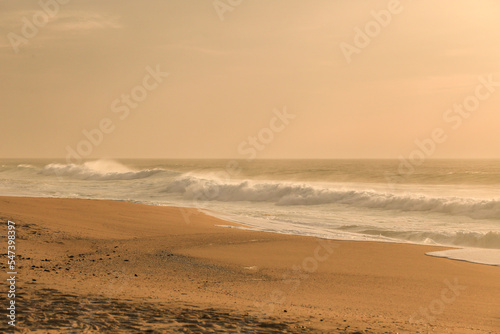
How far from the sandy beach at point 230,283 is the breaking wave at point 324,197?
1267cm

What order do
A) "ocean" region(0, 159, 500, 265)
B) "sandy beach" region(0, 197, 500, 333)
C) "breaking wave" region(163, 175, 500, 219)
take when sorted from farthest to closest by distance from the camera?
1. "breaking wave" region(163, 175, 500, 219)
2. "ocean" region(0, 159, 500, 265)
3. "sandy beach" region(0, 197, 500, 333)

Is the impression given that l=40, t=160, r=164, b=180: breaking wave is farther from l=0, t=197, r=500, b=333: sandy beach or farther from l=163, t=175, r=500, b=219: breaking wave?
l=0, t=197, r=500, b=333: sandy beach

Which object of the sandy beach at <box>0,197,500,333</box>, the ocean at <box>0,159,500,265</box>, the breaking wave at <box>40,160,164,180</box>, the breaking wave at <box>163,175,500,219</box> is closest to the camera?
the sandy beach at <box>0,197,500,333</box>

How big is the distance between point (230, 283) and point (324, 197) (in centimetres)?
2311

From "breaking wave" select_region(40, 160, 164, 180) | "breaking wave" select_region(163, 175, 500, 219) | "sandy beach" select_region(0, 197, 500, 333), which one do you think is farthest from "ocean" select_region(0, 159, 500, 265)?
"breaking wave" select_region(40, 160, 164, 180)

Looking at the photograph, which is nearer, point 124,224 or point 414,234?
point 124,224

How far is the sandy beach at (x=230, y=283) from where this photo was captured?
5516 millimetres

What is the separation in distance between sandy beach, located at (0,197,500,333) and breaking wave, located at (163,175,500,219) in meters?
12.7

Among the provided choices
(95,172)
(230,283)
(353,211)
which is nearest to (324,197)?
(353,211)

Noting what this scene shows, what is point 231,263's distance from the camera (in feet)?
33.4

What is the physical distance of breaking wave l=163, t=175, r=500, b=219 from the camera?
24.1m

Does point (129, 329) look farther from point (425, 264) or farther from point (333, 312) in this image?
point (425, 264)

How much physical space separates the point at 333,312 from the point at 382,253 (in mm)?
6237

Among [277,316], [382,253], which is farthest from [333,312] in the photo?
[382,253]
